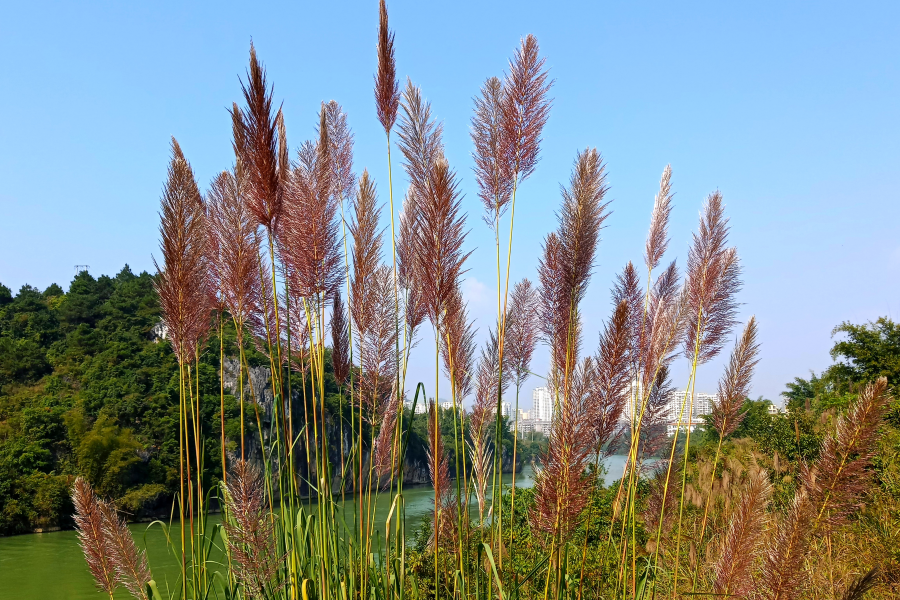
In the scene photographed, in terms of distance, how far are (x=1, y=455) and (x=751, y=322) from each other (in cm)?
4234

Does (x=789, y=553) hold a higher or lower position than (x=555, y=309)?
lower

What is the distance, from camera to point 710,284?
2.89m

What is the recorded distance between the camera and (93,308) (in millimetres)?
52344

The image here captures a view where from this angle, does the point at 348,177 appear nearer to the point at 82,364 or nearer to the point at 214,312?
the point at 214,312

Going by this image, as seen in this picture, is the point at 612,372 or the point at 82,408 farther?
the point at 82,408

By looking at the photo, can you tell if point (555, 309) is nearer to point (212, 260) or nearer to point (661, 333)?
point (661, 333)

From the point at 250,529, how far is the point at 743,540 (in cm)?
144

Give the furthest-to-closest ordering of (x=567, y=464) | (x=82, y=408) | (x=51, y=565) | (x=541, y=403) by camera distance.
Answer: (x=82, y=408)
(x=51, y=565)
(x=541, y=403)
(x=567, y=464)

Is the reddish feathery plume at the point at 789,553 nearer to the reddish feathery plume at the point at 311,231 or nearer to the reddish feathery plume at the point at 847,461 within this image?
the reddish feathery plume at the point at 847,461

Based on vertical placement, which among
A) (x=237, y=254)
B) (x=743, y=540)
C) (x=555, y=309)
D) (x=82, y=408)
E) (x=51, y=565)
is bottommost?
(x=51, y=565)

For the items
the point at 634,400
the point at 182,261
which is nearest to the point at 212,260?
the point at 182,261

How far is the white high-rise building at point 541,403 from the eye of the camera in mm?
2773

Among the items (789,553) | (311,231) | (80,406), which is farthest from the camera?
(80,406)

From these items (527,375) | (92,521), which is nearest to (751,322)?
(527,375)
